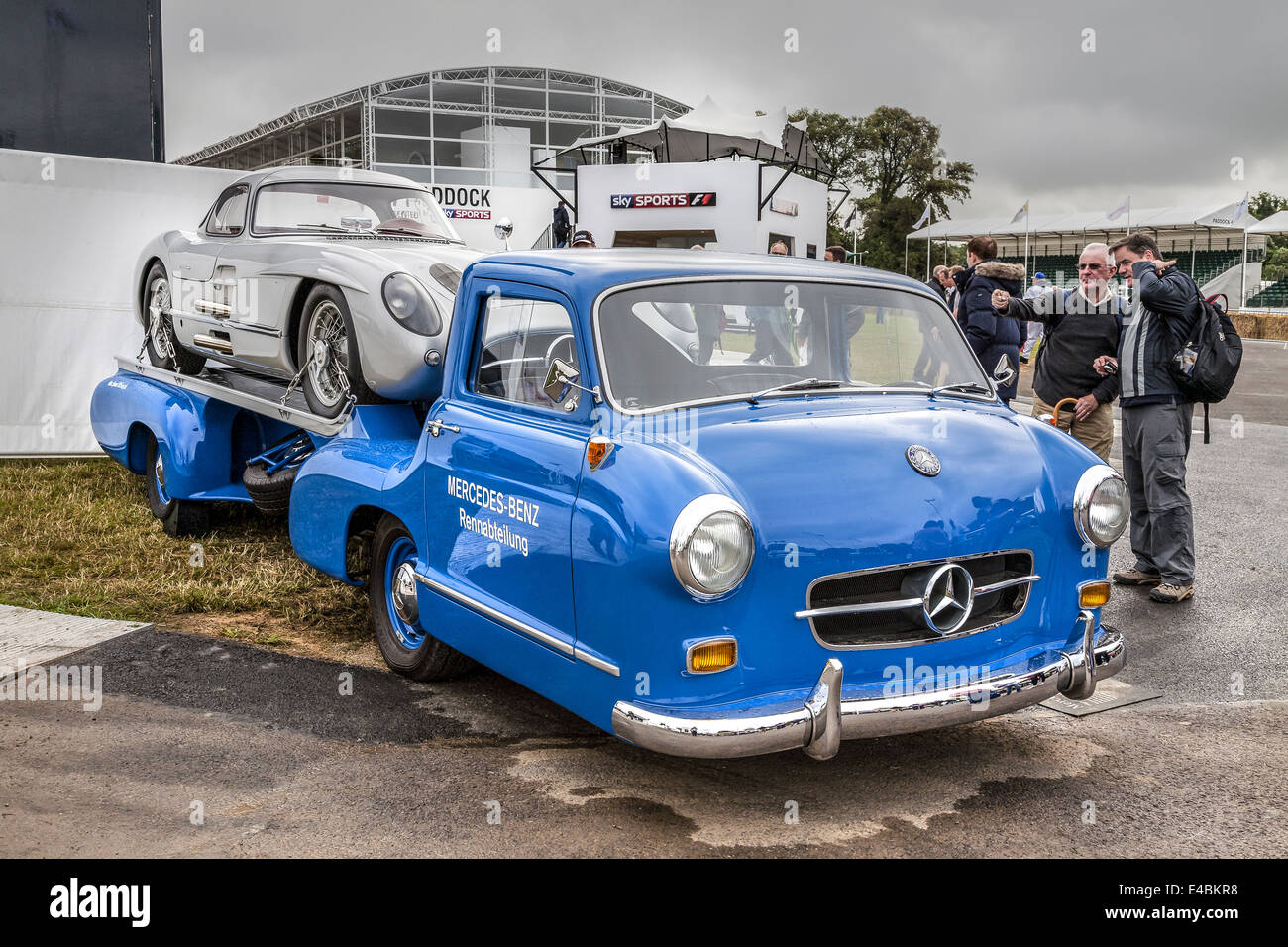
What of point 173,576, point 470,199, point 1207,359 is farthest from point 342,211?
point 470,199

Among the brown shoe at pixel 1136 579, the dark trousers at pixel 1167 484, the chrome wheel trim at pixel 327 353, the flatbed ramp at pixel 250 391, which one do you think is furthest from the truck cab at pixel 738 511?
the brown shoe at pixel 1136 579

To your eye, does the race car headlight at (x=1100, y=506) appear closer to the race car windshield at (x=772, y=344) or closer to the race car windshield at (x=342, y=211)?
the race car windshield at (x=772, y=344)

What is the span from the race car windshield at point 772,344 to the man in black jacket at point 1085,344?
7.47ft

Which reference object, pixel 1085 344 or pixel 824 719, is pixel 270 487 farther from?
pixel 1085 344

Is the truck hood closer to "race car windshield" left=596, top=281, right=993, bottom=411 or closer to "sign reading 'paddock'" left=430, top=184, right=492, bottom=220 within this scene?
"race car windshield" left=596, top=281, right=993, bottom=411

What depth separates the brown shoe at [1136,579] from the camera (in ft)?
22.4

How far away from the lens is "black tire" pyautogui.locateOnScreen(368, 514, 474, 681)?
500 cm

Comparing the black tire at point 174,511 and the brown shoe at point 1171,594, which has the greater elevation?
the black tire at point 174,511

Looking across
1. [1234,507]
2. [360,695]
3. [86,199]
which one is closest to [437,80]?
[86,199]

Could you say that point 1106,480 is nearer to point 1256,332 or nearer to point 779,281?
point 779,281

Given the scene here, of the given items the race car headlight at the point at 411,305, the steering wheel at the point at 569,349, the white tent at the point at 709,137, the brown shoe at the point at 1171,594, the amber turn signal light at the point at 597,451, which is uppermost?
the white tent at the point at 709,137

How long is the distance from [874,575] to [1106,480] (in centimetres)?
107

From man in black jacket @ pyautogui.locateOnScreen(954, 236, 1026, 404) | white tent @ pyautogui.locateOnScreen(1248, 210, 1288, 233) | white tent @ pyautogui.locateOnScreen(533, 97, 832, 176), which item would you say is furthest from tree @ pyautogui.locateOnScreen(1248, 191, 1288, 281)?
man in black jacket @ pyautogui.locateOnScreen(954, 236, 1026, 404)

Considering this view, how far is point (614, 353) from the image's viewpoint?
13.5ft
